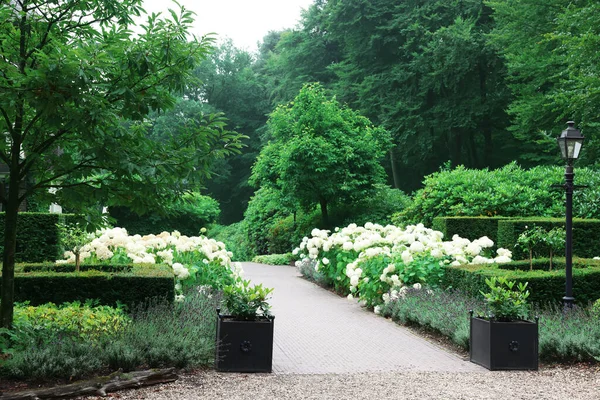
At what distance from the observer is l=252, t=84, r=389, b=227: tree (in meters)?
24.5

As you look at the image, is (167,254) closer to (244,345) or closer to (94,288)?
(94,288)

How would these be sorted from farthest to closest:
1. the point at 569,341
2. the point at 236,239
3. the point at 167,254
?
the point at 236,239
the point at 167,254
the point at 569,341

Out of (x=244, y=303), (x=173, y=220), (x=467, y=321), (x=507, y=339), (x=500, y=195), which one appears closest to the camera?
(x=244, y=303)

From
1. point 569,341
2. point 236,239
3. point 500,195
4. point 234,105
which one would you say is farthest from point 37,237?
point 234,105

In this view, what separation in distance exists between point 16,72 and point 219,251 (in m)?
6.72

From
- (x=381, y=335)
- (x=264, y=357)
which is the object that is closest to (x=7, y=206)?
(x=264, y=357)

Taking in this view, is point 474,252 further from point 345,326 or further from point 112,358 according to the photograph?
point 112,358

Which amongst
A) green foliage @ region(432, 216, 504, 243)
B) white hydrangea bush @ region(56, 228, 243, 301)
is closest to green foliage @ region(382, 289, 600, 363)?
white hydrangea bush @ region(56, 228, 243, 301)

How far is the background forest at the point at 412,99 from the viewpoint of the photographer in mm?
23672

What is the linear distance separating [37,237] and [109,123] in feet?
26.3

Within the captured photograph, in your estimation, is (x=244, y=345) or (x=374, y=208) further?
(x=374, y=208)

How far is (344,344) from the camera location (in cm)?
869

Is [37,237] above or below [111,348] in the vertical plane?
above

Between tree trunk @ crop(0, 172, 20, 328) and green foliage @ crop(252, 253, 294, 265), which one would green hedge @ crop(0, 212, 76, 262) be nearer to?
tree trunk @ crop(0, 172, 20, 328)
